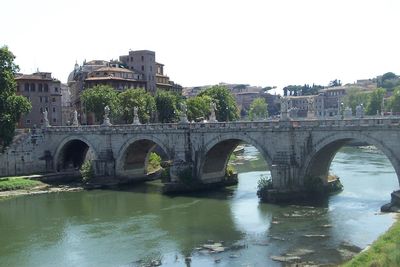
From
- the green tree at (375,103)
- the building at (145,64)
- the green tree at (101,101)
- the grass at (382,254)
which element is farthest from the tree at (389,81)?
the grass at (382,254)

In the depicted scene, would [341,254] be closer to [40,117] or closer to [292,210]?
[292,210]

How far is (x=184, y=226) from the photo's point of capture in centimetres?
3266

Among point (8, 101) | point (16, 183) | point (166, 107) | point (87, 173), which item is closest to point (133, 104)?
point (166, 107)

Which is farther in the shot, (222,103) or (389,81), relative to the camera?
(389,81)

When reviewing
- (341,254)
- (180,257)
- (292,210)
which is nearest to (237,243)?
(180,257)

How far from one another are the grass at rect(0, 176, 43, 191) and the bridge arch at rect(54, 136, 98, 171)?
22.1 ft

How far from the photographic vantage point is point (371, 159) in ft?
201

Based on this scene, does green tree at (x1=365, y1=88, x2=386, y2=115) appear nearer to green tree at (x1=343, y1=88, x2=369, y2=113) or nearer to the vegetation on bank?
green tree at (x1=343, y1=88, x2=369, y2=113)

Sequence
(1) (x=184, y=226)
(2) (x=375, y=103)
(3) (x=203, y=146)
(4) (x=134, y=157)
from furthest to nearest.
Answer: (2) (x=375, y=103), (4) (x=134, y=157), (3) (x=203, y=146), (1) (x=184, y=226)

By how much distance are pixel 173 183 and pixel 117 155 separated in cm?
982

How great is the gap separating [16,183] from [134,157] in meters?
10.8

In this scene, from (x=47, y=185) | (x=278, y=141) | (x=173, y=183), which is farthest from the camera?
(x=47, y=185)

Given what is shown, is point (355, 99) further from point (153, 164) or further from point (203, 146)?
point (203, 146)

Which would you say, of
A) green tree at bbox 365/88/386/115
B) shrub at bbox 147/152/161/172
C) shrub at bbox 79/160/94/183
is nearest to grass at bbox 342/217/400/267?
shrub at bbox 79/160/94/183
